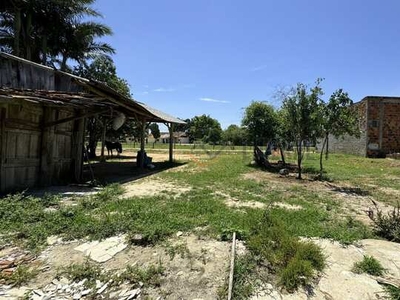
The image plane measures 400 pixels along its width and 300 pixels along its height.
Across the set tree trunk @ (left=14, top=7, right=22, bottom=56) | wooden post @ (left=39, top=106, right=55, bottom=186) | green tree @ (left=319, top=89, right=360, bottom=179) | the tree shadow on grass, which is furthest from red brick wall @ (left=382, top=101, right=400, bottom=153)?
tree trunk @ (left=14, top=7, right=22, bottom=56)

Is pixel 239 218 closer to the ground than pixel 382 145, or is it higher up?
closer to the ground

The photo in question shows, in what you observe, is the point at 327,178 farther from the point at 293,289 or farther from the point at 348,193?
the point at 293,289

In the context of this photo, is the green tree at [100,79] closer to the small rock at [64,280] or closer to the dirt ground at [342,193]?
the dirt ground at [342,193]

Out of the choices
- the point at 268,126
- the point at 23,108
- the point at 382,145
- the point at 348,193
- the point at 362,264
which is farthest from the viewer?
the point at 382,145

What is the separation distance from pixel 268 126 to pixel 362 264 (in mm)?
11942

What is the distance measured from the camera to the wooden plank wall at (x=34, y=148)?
6887 mm

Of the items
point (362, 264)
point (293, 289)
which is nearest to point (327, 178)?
point (362, 264)

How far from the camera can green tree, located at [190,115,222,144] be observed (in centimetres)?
6100

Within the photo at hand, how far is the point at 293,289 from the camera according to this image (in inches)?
120

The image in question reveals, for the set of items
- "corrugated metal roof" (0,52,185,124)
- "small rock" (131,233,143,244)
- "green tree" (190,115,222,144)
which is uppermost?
"green tree" (190,115,222,144)

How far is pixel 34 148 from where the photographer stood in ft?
25.6

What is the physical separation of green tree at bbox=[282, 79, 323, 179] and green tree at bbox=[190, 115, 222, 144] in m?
49.0

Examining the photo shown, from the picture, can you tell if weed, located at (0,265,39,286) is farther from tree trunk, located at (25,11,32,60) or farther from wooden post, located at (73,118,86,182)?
tree trunk, located at (25,11,32,60)

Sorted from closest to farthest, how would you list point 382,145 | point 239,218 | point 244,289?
point 244,289 → point 239,218 → point 382,145
